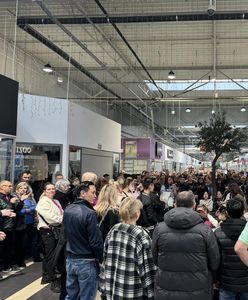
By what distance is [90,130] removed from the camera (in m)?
11.7

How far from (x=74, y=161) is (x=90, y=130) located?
1504mm

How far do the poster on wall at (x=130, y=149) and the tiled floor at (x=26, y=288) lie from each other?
1249 cm

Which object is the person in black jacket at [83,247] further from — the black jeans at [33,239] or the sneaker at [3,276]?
the black jeans at [33,239]

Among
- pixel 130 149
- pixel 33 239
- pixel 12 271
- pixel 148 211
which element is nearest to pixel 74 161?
pixel 33 239

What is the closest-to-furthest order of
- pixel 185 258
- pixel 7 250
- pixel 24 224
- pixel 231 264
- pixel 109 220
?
pixel 185 258 < pixel 231 264 < pixel 109 220 < pixel 7 250 < pixel 24 224

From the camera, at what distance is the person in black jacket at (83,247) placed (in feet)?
10.4

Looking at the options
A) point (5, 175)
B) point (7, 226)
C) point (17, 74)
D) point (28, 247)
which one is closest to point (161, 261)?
point (7, 226)

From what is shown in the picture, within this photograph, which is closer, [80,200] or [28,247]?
[80,200]

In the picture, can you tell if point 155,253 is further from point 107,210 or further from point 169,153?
point 169,153

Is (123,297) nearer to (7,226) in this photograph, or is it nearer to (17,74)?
(7,226)

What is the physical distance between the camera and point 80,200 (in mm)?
3381

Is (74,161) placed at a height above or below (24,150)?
below

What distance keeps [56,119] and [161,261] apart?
305 inches

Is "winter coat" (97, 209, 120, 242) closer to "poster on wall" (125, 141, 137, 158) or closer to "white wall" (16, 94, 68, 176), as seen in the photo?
"white wall" (16, 94, 68, 176)
